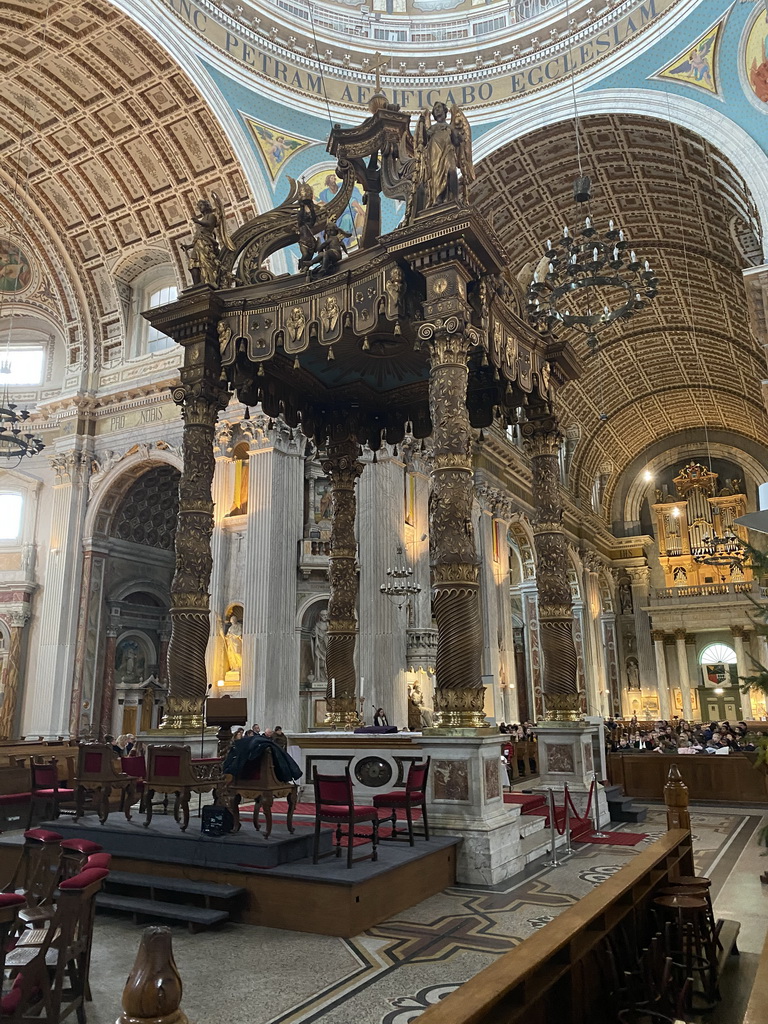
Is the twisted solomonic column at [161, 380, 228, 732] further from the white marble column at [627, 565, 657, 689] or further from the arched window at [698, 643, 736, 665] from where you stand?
the arched window at [698, 643, 736, 665]

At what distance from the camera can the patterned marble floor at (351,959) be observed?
391 cm

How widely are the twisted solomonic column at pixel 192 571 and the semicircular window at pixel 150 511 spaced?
11648mm

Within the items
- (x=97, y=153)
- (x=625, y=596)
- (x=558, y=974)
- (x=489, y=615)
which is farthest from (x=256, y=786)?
(x=625, y=596)

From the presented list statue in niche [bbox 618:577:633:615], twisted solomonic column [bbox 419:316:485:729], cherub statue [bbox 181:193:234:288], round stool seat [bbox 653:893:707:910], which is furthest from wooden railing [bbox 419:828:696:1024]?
statue in niche [bbox 618:577:633:615]

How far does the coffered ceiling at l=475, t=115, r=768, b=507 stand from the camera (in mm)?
16500

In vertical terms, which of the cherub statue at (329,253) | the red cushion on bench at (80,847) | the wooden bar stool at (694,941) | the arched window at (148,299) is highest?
the arched window at (148,299)

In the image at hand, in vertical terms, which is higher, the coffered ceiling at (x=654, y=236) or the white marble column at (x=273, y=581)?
the coffered ceiling at (x=654, y=236)

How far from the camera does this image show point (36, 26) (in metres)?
15.4

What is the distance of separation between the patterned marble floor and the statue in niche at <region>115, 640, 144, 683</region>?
14.5 m

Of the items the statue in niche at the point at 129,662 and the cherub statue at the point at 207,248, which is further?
the statue in niche at the point at 129,662

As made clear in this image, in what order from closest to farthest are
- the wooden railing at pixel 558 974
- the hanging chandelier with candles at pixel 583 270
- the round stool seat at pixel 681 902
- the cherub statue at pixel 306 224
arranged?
1. the wooden railing at pixel 558 974
2. the round stool seat at pixel 681 902
3. the cherub statue at pixel 306 224
4. the hanging chandelier with candles at pixel 583 270

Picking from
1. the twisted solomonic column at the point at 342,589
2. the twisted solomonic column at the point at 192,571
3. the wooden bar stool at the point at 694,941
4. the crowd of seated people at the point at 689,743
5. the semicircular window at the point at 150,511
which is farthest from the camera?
the semicircular window at the point at 150,511

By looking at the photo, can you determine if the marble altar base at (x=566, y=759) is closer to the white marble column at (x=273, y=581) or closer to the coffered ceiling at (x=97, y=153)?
the white marble column at (x=273, y=581)

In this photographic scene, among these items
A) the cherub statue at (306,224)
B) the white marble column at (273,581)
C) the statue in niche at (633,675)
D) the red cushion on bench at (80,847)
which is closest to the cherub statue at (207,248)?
the cherub statue at (306,224)
